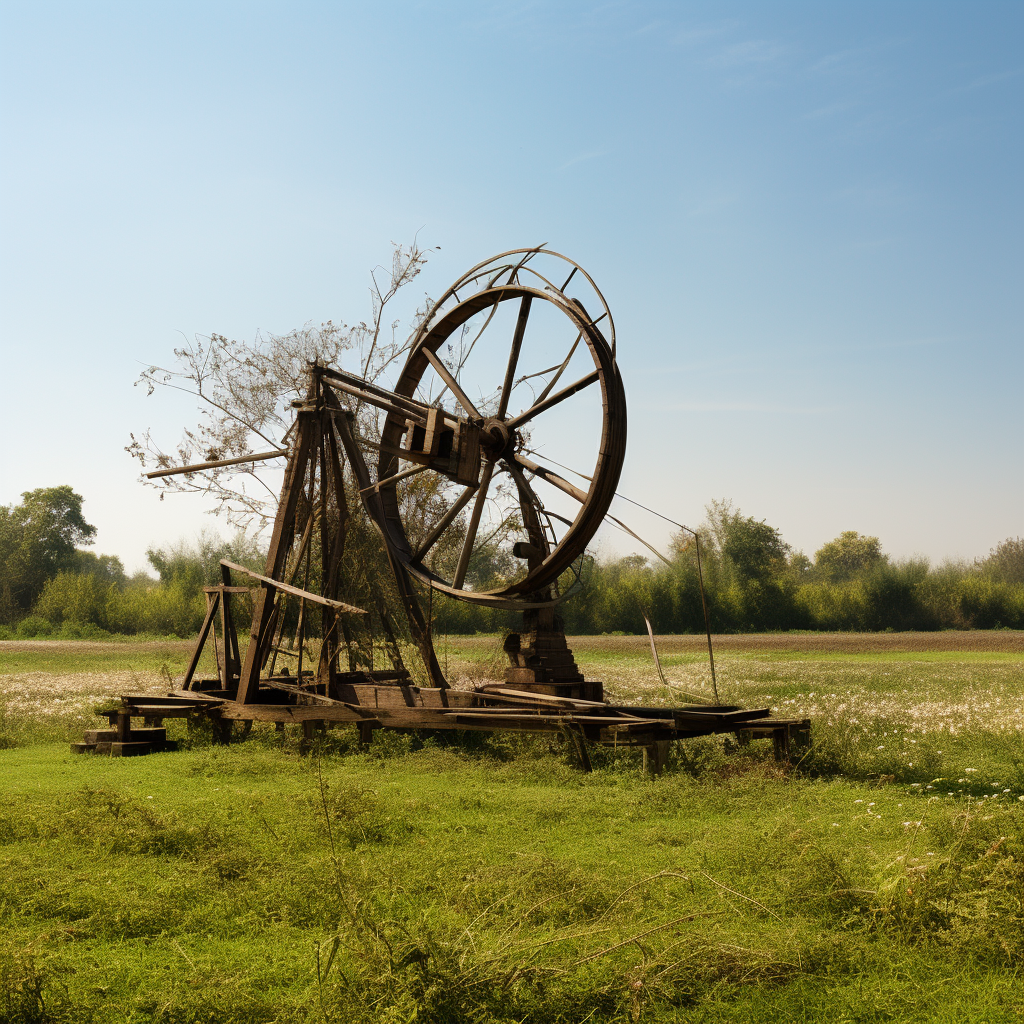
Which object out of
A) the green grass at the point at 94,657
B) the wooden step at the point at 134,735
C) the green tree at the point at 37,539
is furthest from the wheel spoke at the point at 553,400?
the green tree at the point at 37,539

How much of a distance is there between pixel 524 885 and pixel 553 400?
5.46 metres

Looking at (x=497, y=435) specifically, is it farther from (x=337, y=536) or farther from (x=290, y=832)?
(x=290, y=832)

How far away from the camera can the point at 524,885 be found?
4.59 m

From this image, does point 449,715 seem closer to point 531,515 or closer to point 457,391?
point 531,515

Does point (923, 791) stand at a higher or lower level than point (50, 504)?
lower

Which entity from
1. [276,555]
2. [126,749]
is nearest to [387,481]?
[276,555]

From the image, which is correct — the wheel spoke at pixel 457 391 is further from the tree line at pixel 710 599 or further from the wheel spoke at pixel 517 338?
the tree line at pixel 710 599

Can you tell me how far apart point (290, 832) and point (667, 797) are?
2.92m

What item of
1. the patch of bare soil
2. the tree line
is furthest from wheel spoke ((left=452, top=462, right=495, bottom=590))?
the tree line

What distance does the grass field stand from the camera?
11.3ft

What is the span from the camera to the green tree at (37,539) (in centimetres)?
5069

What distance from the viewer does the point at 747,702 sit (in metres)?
13.3

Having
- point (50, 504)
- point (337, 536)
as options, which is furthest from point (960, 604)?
point (50, 504)

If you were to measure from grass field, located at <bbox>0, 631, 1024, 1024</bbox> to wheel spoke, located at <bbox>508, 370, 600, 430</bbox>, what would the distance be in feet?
11.2
